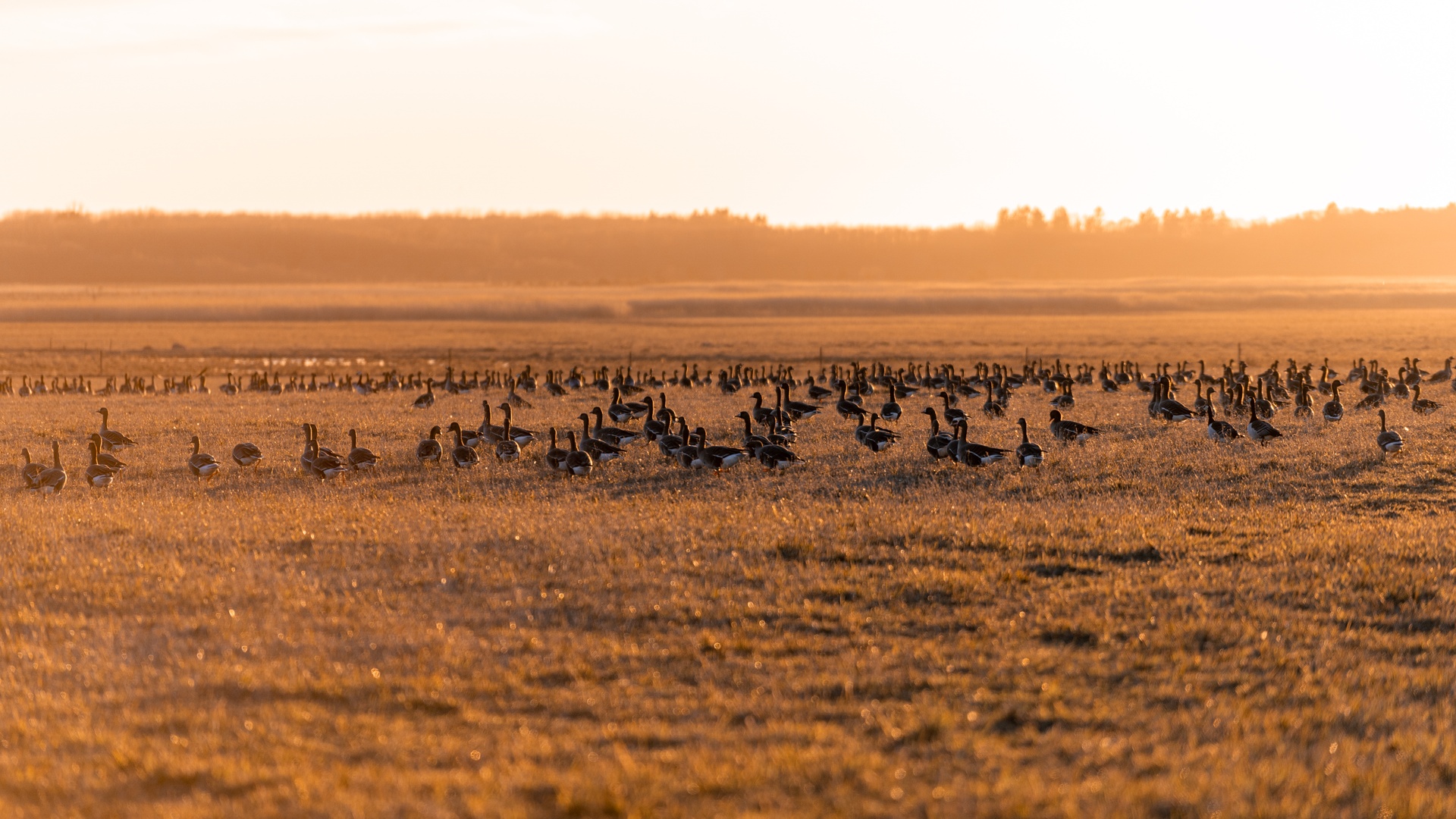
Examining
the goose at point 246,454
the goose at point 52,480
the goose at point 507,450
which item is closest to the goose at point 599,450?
the goose at point 507,450

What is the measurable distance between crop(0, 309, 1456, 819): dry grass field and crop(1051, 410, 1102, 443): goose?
222 cm

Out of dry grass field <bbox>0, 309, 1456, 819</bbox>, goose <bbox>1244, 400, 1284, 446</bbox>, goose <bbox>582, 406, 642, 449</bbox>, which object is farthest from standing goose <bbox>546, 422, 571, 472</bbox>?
goose <bbox>1244, 400, 1284, 446</bbox>

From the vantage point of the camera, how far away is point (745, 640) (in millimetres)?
10625

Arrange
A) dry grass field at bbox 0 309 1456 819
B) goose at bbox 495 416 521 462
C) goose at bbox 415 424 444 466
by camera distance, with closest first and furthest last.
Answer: dry grass field at bbox 0 309 1456 819, goose at bbox 415 424 444 466, goose at bbox 495 416 521 462

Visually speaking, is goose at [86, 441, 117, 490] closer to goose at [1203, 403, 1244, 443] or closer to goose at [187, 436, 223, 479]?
goose at [187, 436, 223, 479]

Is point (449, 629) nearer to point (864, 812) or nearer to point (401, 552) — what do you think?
point (401, 552)

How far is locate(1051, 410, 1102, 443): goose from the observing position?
2470 cm

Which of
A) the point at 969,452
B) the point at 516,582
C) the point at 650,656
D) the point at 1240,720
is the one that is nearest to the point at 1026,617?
the point at 1240,720

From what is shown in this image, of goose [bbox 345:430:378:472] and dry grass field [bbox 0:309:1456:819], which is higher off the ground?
goose [bbox 345:430:378:472]

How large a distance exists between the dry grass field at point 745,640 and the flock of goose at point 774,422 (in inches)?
23.4

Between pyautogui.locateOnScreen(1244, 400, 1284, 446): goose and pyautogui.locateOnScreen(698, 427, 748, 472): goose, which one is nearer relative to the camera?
pyautogui.locateOnScreen(698, 427, 748, 472): goose

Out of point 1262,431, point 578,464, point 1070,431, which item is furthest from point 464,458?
point 1262,431

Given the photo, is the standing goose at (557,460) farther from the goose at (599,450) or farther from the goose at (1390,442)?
the goose at (1390,442)

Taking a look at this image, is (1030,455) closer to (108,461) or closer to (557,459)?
(557,459)
